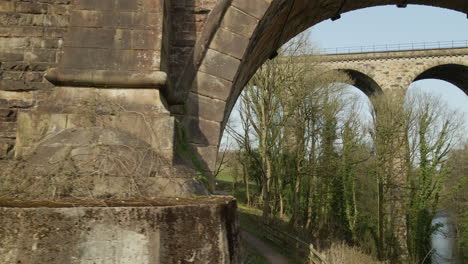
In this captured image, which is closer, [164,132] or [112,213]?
[112,213]

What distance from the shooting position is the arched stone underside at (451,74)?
2406cm

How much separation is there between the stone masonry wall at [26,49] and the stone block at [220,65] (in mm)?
1437

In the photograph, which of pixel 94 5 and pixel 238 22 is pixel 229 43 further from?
pixel 94 5

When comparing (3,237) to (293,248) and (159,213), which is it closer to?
(159,213)

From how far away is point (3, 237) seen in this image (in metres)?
1.78

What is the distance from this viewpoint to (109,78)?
2975 millimetres

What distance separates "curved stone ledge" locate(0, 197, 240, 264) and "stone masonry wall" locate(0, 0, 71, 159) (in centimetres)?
205

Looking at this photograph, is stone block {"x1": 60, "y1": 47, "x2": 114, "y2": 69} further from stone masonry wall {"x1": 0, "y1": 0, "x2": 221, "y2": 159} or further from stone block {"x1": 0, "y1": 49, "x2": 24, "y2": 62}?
stone block {"x1": 0, "y1": 49, "x2": 24, "y2": 62}

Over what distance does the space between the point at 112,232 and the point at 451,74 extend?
28.2 m

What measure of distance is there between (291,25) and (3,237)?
4.88 metres

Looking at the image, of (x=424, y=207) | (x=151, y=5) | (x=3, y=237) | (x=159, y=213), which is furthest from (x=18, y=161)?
(x=424, y=207)

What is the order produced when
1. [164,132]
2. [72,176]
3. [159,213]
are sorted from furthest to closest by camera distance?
[164,132]
[72,176]
[159,213]

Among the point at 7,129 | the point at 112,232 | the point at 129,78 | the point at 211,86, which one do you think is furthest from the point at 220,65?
the point at 112,232

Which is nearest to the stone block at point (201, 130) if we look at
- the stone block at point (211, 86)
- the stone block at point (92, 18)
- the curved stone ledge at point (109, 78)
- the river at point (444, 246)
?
the stone block at point (211, 86)
